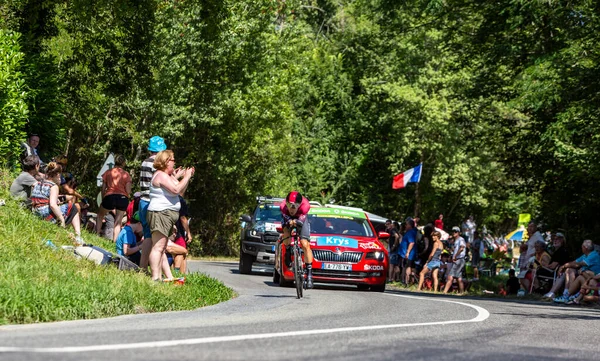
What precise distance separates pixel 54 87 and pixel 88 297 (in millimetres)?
13468

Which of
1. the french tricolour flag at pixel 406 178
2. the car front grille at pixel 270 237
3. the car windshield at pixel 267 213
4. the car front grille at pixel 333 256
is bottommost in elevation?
the car front grille at pixel 333 256

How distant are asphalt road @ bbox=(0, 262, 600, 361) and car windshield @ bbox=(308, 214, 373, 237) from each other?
8.18 m

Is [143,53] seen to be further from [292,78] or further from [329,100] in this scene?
[329,100]

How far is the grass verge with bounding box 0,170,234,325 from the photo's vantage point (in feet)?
33.1

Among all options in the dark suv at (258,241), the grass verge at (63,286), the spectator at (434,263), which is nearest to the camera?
the grass verge at (63,286)

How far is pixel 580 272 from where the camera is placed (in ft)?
71.5

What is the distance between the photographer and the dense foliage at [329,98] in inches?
1005

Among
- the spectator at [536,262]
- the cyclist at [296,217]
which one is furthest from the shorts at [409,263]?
the cyclist at [296,217]

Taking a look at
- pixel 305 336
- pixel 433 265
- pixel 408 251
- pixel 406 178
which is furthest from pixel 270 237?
pixel 406 178

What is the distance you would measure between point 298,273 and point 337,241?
4957mm

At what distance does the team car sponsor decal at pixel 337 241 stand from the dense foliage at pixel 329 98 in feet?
17.4

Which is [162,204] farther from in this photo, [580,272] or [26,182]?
[580,272]

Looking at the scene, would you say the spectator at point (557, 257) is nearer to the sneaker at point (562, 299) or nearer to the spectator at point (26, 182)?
the sneaker at point (562, 299)

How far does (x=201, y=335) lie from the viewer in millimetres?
8688
